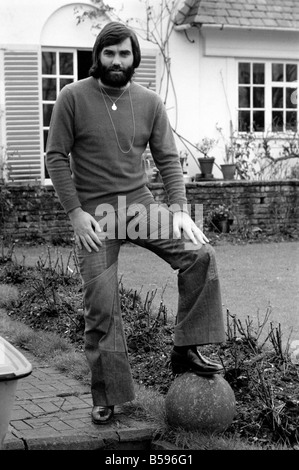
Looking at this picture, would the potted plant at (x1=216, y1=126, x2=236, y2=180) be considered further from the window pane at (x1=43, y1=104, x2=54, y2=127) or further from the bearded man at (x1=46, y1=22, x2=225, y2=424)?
the bearded man at (x1=46, y1=22, x2=225, y2=424)

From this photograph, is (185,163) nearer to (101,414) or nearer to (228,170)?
(228,170)

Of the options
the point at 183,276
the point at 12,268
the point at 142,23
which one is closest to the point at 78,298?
the point at 12,268

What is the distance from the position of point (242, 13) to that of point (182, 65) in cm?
133

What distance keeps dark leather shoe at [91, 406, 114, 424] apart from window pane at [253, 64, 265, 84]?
37.6 feet

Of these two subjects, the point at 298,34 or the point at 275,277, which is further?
the point at 298,34

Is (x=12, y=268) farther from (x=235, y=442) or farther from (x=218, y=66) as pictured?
(x=218, y=66)

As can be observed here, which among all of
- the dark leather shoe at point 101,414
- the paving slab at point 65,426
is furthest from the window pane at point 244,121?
the dark leather shoe at point 101,414

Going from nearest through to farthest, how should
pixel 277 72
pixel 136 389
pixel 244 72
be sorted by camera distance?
pixel 136 389 < pixel 244 72 < pixel 277 72

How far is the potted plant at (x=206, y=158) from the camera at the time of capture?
14.5 meters

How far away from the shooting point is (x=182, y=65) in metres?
14.7

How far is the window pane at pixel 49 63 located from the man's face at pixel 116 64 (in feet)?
31.2

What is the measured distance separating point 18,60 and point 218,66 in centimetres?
351

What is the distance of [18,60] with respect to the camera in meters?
13.4

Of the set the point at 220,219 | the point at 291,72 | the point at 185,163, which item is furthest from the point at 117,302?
the point at 291,72
